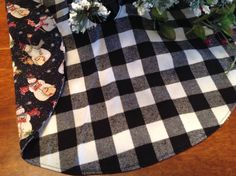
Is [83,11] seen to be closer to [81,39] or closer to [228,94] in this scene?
[81,39]

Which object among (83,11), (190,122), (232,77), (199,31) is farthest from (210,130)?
(83,11)

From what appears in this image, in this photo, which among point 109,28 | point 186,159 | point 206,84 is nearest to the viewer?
point 186,159

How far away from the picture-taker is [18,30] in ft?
2.54

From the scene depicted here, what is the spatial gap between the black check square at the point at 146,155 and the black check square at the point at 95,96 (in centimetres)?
14

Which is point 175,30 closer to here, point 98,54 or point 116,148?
point 98,54

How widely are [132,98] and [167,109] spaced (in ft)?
0.26

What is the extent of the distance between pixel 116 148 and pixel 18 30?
1.30 ft

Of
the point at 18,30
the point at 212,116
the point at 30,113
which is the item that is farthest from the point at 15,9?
the point at 212,116

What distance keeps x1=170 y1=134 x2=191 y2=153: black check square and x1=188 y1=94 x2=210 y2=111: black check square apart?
72 mm

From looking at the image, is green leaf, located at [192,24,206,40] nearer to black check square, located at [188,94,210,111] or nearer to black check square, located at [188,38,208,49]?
black check square, located at [188,38,208,49]

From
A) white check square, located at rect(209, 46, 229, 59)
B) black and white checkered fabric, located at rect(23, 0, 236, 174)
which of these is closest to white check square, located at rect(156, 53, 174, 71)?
black and white checkered fabric, located at rect(23, 0, 236, 174)

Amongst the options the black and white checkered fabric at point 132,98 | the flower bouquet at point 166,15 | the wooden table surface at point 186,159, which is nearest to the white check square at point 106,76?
the black and white checkered fabric at point 132,98

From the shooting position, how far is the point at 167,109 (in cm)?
65

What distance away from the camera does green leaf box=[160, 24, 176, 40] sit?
75 cm
